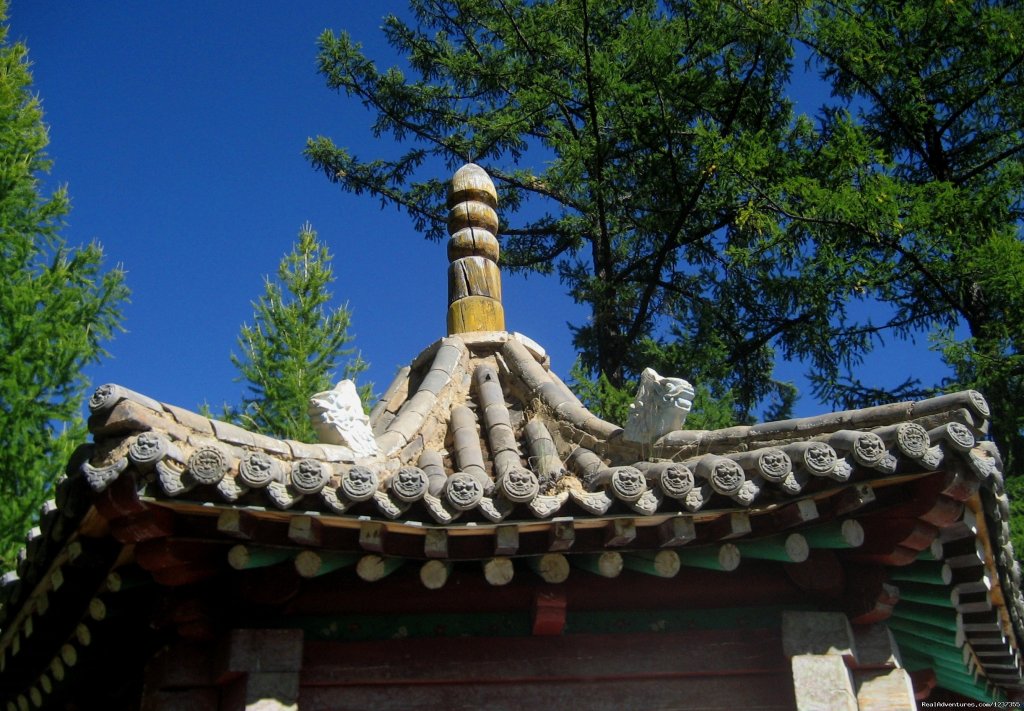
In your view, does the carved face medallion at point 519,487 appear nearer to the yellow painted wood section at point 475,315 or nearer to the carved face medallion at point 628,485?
the carved face medallion at point 628,485

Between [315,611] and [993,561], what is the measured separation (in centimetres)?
280

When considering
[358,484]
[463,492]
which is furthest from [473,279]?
[358,484]

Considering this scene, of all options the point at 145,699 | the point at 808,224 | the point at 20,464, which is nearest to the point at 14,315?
the point at 20,464

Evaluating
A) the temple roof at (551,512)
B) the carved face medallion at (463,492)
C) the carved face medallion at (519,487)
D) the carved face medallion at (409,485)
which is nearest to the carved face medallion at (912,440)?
Result: the temple roof at (551,512)

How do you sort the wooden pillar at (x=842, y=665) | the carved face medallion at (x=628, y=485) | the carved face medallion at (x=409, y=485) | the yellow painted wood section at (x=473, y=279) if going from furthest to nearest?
the yellow painted wood section at (x=473, y=279)
the wooden pillar at (x=842, y=665)
the carved face medallion at (x=628, y=485)
the carved face medallion at (x=409, y=485)

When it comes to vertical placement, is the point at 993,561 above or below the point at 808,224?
below

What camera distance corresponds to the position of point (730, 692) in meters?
4.60

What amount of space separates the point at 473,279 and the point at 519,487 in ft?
9.49

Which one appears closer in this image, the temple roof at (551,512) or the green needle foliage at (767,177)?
the temple roof at (551,512)

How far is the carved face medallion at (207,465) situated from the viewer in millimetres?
3766

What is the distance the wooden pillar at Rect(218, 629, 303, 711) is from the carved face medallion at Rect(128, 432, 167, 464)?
1.03 m

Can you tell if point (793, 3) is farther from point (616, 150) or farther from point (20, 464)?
point (20, 464)

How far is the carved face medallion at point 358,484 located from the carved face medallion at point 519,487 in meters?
0.46

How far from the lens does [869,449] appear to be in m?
3.96
